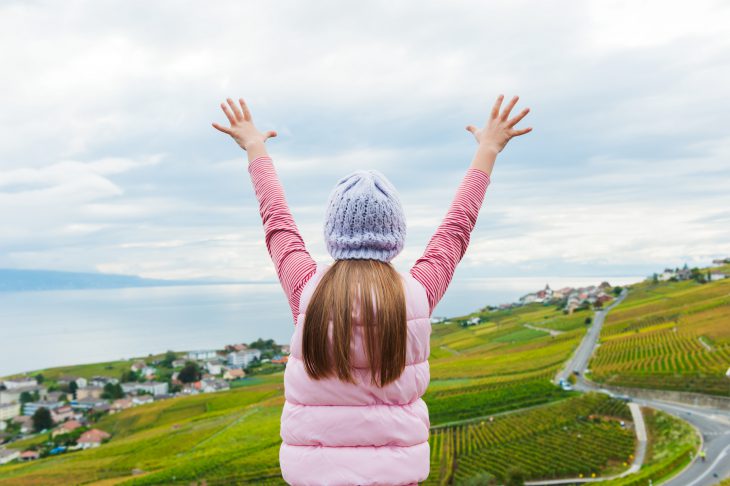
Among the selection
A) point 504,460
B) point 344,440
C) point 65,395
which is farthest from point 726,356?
point 65,395

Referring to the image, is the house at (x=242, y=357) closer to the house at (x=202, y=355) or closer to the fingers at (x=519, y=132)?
the house at (x=202, y=355)

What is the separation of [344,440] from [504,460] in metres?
20.9

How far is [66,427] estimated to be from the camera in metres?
42.9

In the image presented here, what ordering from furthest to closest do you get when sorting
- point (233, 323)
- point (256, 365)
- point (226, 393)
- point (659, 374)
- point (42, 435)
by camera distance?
point (233, 323) → point (256, 365) → point (226, 393) → point (42, 435) → point (659, 374)

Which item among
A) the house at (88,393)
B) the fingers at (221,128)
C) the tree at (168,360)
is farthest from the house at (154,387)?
the fingers at (221,128)

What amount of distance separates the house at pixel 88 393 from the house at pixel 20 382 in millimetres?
10761

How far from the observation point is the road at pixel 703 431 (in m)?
16.8

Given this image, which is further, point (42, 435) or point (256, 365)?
point (256, 365)

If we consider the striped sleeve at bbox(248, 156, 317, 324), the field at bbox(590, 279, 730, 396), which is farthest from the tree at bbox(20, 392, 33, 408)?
the striped sleeve at bbox(248, 156, 317, 324)

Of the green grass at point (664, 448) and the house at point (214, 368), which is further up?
the green grass at point (664, 448)

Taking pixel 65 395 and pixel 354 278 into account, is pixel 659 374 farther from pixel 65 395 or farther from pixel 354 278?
pixel 65 395

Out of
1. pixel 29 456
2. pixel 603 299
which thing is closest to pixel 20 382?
pixel 29 456

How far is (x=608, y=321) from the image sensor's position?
166 ft

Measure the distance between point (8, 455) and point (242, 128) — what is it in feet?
148
